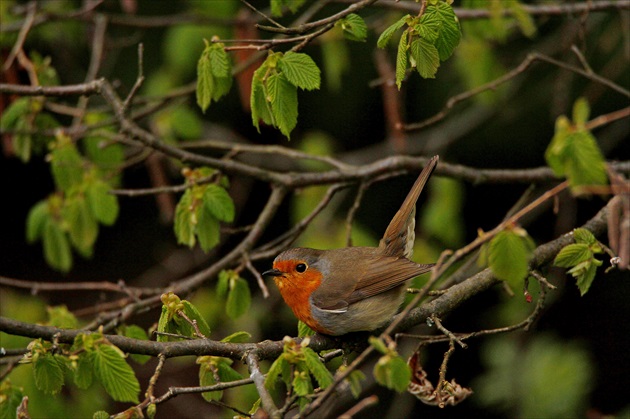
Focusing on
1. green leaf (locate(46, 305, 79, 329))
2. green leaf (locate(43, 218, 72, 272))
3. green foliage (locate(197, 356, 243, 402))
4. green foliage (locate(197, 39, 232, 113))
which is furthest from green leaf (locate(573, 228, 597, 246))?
green leaf (locate(43, 218, 72, 272))

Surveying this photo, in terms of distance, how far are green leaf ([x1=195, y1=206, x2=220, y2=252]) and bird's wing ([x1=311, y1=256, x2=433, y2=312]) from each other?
60cm

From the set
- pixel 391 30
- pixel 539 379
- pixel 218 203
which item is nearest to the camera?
pixel 391 30

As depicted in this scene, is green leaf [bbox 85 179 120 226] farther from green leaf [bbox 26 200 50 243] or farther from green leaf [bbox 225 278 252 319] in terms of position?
green leaf [bbox 225 278 252 319]

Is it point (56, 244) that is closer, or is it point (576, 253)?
point (576, 253)

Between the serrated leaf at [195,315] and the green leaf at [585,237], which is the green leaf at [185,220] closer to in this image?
the serrated leaf at [195,315]

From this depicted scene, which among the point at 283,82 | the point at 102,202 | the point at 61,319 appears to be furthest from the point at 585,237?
the point at 102,202

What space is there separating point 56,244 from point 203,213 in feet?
5.12

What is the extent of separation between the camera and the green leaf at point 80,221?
200 inches

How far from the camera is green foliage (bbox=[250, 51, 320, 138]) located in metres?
3.26

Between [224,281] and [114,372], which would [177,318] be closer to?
[114,372]

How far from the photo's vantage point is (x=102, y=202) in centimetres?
501

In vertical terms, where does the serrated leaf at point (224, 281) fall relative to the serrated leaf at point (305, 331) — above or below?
above

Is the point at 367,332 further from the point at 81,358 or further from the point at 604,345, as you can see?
the point at 604,345

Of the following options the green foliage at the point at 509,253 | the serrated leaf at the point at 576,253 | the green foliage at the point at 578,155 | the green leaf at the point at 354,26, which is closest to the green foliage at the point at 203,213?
the green leaf at the point at 354,26
